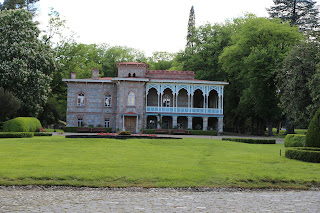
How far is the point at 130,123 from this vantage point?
45219 mm

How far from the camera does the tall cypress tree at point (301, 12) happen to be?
50344mm

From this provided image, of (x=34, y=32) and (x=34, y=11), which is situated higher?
(x=34, y=11)

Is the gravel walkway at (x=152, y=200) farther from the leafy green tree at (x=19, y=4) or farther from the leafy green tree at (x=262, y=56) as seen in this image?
the leafy green tree at (x=19, y=4)

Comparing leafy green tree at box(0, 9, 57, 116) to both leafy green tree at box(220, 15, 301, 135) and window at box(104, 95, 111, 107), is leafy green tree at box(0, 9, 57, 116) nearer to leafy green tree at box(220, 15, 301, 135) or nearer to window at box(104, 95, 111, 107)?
window at box(104, 95, 111, 107)

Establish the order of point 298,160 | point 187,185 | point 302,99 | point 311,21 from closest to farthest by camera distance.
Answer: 1. point 187,185
2. point 298,160
3. point 302,99
4. point 311,21

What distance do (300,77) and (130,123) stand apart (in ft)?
71.8

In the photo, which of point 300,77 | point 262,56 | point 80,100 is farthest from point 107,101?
point 300,77

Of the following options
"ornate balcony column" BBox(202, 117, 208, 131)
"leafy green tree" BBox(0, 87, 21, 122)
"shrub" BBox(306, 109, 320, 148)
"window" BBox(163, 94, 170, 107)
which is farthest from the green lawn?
"window" BBox(163, 94, 170, 107)

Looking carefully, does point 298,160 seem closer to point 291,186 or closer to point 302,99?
point 291,186

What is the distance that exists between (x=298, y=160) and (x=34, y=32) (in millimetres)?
32590

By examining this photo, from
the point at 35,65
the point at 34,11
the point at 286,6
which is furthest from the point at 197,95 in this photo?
the point at 34,11

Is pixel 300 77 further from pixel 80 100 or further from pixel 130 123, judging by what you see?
pixel 80 100

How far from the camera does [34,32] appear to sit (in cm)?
3934

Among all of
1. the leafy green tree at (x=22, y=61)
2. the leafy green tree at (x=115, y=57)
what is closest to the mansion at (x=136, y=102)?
the leafy green tree at (x=22, y=61)
